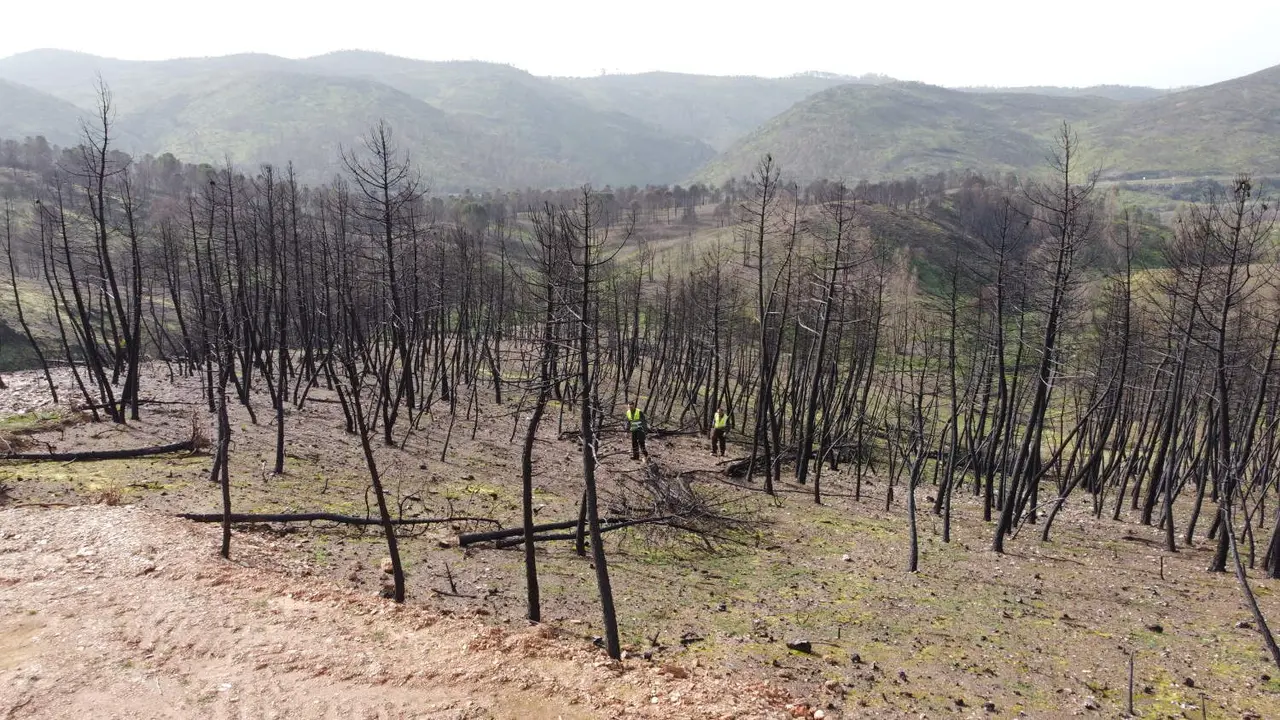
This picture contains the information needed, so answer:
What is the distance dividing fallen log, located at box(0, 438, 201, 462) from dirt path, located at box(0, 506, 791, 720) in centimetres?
745

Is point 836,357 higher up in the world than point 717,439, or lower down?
higher up

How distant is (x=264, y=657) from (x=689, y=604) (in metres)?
8.25

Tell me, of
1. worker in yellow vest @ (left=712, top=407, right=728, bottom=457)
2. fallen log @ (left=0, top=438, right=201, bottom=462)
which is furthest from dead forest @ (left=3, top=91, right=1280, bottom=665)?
fallen log @ (left=0, top=438, right=201, bottom=462)

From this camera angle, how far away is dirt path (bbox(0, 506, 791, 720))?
960cm

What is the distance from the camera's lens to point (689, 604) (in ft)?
49.5

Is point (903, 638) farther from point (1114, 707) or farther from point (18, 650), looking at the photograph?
point (18, 650)

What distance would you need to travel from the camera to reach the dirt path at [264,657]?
9.60 metres

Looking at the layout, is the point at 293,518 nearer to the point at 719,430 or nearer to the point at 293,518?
the point at 293,518

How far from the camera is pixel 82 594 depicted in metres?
Result: 12.1

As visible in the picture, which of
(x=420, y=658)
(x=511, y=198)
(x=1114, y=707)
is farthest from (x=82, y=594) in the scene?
(x=511, y=198)

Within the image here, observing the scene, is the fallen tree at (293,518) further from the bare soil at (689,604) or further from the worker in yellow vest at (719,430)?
the worker in yellow vest at (719,430)

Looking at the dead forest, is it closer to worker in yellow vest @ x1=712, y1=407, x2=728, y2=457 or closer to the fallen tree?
the fallen tree

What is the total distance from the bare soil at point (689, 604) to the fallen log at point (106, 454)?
390mm

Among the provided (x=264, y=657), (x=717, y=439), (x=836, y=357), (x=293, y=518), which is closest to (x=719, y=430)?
(x=717, y=439)
